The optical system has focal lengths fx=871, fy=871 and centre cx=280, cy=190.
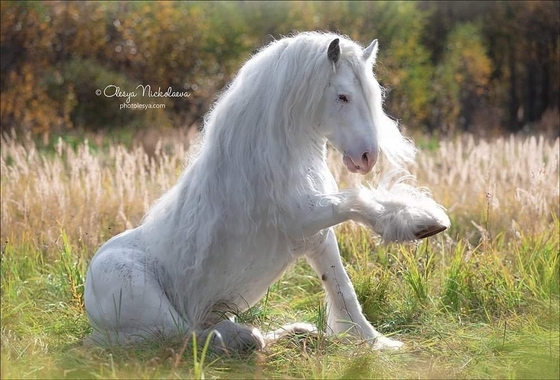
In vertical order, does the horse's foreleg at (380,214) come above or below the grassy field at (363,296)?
above

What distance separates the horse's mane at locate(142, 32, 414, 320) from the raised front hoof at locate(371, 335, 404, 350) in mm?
797

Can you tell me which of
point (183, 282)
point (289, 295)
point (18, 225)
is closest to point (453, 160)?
point (289, 295)

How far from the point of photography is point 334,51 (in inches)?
152

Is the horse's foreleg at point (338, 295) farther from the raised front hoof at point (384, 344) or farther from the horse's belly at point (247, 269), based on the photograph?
the horse's belly at point (247, 269)

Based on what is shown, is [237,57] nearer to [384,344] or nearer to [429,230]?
[384,344]

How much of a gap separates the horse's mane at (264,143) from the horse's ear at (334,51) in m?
0.03

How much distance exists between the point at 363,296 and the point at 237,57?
509 inches

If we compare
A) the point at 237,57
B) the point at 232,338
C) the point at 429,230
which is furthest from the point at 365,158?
the point at 237,57

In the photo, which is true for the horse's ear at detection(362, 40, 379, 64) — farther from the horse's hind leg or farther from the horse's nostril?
the horse's hind leg

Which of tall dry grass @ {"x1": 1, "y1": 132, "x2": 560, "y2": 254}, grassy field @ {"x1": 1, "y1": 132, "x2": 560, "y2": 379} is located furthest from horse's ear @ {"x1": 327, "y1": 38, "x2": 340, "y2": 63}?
tall dry grass @ {"x1": 1, "y1": 132, "x2": 560, "y2": 254}

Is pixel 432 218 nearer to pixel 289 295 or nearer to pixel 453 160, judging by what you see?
pixel 289 295

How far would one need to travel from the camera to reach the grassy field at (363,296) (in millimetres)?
3852

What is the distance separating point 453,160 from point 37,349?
4.72 m

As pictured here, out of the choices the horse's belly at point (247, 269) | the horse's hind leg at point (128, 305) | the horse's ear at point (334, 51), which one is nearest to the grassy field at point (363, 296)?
the horse's hind leg at point (128, 305)
